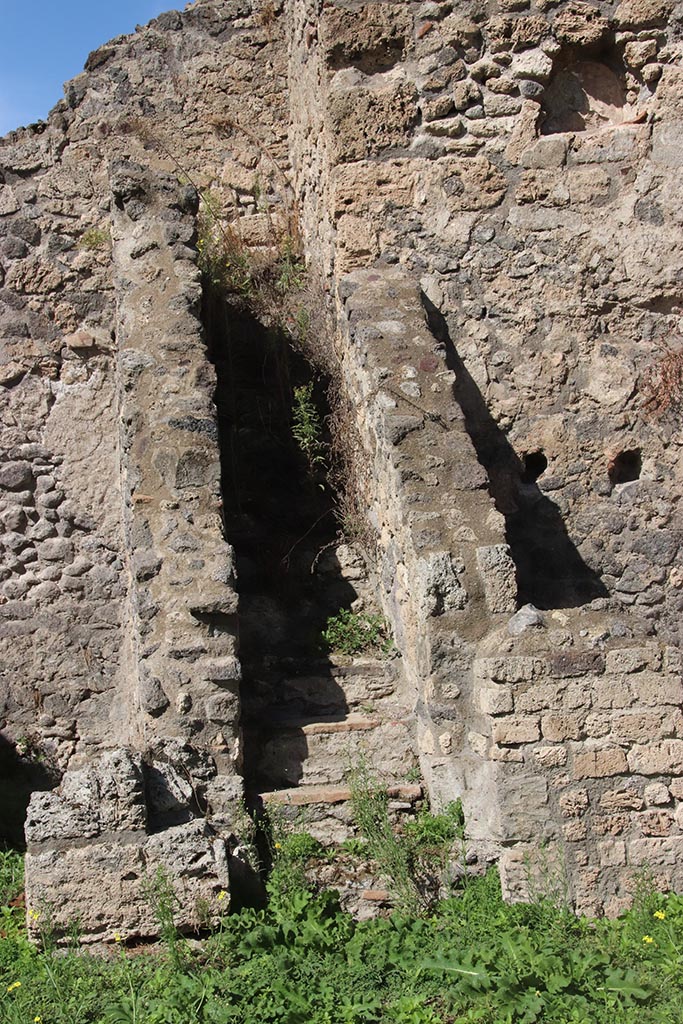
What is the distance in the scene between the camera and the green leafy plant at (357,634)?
18.7 ft

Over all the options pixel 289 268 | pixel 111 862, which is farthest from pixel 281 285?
pixel 111 862

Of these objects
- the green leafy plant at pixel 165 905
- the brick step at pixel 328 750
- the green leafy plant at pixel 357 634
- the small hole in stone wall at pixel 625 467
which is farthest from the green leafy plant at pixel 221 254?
the green leafy plant at pixel 165 905

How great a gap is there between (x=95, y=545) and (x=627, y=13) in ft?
14.6

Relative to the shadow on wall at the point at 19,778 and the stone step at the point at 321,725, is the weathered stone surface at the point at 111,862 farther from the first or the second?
the shadow on wall at the point at 19,778

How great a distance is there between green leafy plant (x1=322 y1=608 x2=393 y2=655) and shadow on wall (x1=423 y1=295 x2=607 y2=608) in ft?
2.88

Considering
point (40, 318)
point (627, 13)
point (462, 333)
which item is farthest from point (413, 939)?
point (627, 13)

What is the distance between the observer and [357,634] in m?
5.75

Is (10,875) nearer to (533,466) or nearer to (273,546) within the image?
(273,546)

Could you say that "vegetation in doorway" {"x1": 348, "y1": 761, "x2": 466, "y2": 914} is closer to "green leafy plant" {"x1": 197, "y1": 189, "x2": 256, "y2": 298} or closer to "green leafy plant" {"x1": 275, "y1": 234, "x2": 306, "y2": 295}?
"green leafy plant" {"x1": 197, "y1": 189, "x2": 256, "y2": 298}

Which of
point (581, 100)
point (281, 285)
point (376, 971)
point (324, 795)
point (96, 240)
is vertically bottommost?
point (376, 971)

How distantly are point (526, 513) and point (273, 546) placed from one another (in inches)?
58.3

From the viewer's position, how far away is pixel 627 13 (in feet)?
21.5

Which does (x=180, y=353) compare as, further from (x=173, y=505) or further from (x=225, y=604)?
(x=225, y=604)

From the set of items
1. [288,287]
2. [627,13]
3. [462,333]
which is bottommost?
[462,333]
